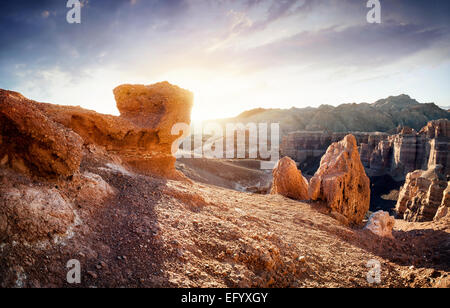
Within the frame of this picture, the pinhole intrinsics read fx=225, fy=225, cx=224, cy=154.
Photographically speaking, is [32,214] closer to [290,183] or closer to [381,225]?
[381,225]

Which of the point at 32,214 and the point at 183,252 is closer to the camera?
the point at 32,214

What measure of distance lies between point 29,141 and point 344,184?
10776mm

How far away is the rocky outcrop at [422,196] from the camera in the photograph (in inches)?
658

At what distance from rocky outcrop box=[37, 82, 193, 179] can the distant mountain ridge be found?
2873 inches

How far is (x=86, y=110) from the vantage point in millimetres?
6969

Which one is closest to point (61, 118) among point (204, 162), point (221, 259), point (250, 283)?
point (221, 259)

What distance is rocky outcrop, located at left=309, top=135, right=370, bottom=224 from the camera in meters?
9.75

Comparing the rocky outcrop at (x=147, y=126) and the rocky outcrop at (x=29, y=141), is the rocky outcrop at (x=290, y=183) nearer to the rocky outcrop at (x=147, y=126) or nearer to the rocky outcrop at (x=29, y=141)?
the rocky outcrop at (x=147, y=126)

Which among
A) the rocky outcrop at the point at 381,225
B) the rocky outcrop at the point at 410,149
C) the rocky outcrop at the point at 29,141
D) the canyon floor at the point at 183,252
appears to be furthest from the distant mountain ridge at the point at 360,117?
the rocky outcrop at the point at 29,141

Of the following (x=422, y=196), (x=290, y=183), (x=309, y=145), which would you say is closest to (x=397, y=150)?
(x=309, y=145)

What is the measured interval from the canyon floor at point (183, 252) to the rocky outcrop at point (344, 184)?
3.45 meters

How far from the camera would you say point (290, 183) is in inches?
516

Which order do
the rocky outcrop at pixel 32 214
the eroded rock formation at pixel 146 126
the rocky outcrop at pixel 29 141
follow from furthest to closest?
1. the eroded rock formation at pixel 146 126
2. the rocky outcrop at pixel 29 141
3. the rocky outcrop at pixel 32 214
